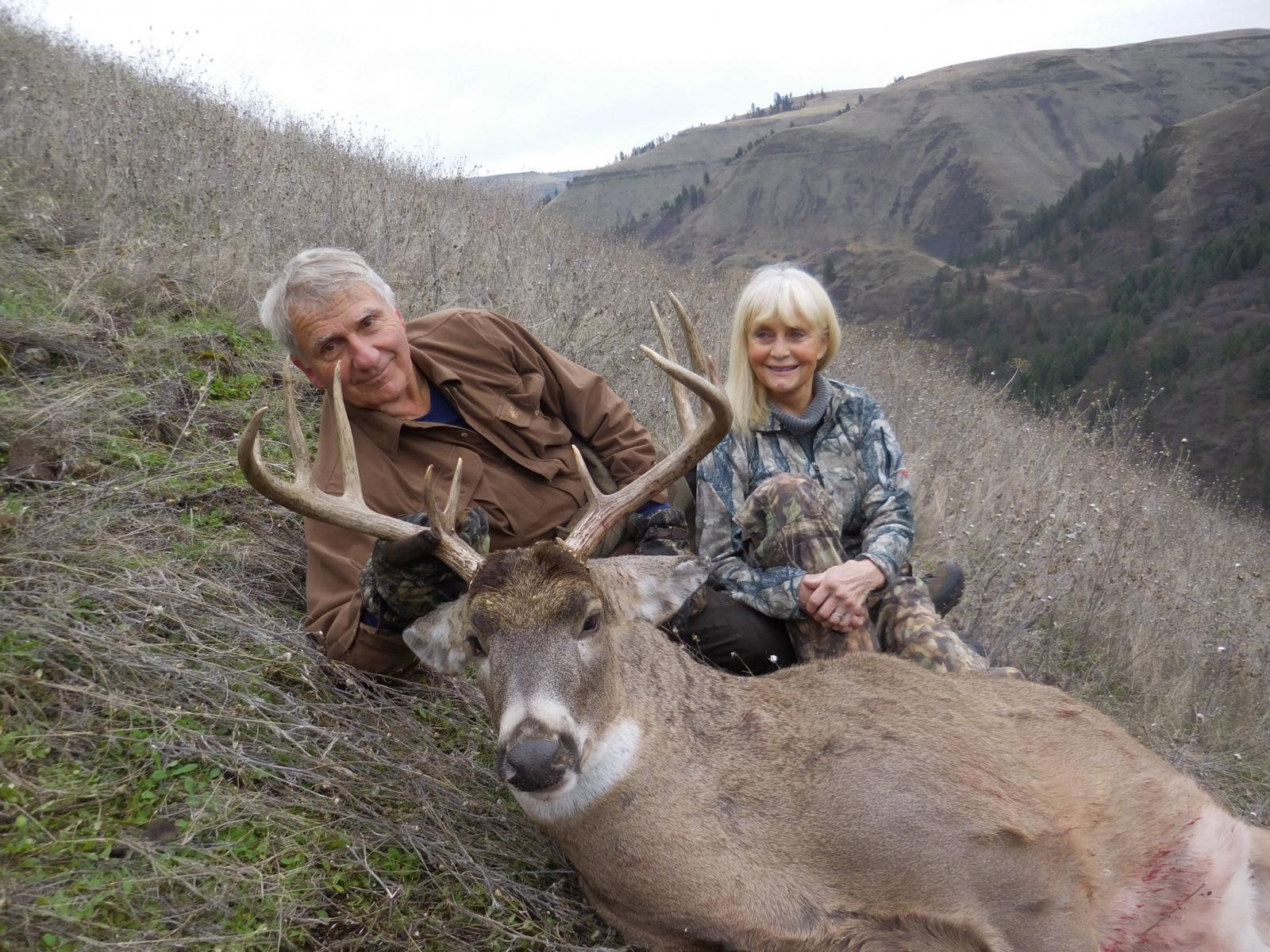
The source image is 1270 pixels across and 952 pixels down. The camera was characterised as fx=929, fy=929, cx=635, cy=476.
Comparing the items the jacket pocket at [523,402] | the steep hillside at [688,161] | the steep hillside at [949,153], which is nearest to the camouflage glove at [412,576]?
the jacket pocket at [523,402]

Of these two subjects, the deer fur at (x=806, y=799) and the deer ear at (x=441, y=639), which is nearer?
the deer fur at (x=806, y=799)

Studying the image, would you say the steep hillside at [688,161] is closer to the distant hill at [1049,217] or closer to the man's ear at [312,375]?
the distant hill at [1049,217]

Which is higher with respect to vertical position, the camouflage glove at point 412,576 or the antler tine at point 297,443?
the antler tine at point 297,443

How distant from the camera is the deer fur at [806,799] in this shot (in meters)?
2.45

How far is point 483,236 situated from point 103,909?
7.54 meters

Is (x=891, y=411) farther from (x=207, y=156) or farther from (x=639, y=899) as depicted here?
(x=639, y=899)

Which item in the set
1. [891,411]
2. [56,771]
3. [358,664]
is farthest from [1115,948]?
[891,411]

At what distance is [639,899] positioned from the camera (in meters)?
2.55

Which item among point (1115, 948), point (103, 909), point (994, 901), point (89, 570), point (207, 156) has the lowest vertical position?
point (1115, 948)

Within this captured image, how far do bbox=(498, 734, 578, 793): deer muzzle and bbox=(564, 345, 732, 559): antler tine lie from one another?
61cm

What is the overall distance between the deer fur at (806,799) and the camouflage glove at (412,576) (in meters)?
0.08

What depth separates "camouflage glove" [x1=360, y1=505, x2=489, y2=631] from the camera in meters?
2.75

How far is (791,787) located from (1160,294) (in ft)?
117

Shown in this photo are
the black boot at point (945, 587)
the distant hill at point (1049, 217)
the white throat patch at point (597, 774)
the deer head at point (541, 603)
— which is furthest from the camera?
the distant hill at point (1049, 217)
